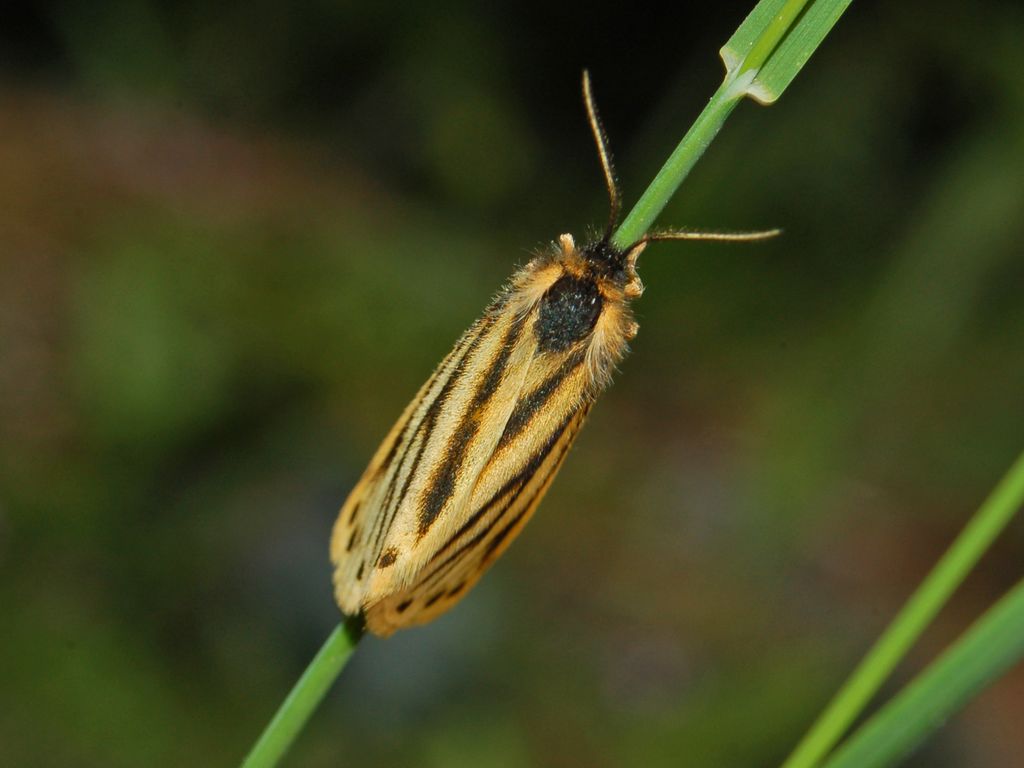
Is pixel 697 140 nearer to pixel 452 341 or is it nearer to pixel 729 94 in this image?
pixel 729 94

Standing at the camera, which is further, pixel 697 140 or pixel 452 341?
pixel 452 341

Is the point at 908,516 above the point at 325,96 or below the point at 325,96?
below

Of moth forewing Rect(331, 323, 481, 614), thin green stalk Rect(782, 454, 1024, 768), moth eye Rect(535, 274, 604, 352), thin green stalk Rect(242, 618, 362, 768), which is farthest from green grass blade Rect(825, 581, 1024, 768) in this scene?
moth eye Rect(535, 274, 604, 352)

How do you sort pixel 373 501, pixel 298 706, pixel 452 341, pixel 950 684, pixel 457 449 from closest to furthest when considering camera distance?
pixel 950 684 → pixel 298 706 → pixel 457 449 → pixel 373 501 → pixel 452 341

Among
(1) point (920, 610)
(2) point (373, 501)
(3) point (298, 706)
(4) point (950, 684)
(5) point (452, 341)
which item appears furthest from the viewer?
(5) point (452, 341)

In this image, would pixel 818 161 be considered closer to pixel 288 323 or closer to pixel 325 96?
pixel 288 323

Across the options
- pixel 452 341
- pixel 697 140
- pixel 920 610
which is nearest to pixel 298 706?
pixel 920 610

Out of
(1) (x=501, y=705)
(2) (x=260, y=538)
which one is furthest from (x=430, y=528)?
(2) (x=260, y=538)
